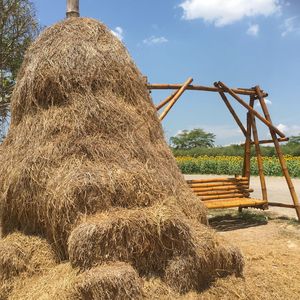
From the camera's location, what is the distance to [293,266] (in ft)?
15.0

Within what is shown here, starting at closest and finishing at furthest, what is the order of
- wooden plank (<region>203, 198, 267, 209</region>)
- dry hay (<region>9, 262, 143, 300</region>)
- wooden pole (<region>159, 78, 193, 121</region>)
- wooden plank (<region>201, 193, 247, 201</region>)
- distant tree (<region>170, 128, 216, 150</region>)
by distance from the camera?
dry hay (<region>9, 262, 143, 300</region>) → wooden pole (<region>159, 78, 193, 121</region>) → wooden plank (<region>203, 198, 267, 209</region>) → wooden plank (<region>201, 193, 247, 201</region>) → distant tree (<region>170, 128, 216, 150</region>)

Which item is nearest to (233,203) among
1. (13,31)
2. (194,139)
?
(13,31)

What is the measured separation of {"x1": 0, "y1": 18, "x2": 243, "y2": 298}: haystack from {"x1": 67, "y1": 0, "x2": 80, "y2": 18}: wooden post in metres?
0.37

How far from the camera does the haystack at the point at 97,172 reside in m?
3.23

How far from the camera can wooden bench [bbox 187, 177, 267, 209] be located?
24.8 ft

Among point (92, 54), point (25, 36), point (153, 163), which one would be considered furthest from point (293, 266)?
point (25, 36)

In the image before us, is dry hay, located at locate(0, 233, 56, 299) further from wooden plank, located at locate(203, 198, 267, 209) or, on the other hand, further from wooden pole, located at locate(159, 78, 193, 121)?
wooden plank, located at locate(203, 198, 267, 209)

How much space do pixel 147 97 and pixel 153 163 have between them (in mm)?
865

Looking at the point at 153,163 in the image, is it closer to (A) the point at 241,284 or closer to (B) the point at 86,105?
(B) the point at 86,105

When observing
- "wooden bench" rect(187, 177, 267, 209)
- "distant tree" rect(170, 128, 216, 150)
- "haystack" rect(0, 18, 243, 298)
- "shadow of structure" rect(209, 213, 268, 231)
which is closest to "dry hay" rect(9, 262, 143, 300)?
"haystack" rect(0, 18, 243, 298)

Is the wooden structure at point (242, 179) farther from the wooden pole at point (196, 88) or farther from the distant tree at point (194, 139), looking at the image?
the distant tree at point (194, 139)

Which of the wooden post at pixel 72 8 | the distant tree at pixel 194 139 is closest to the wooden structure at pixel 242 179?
the wooden post at pixel 72 8

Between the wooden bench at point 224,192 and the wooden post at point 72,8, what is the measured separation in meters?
3.96

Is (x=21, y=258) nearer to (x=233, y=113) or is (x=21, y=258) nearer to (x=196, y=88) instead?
(x=196, y=88)
